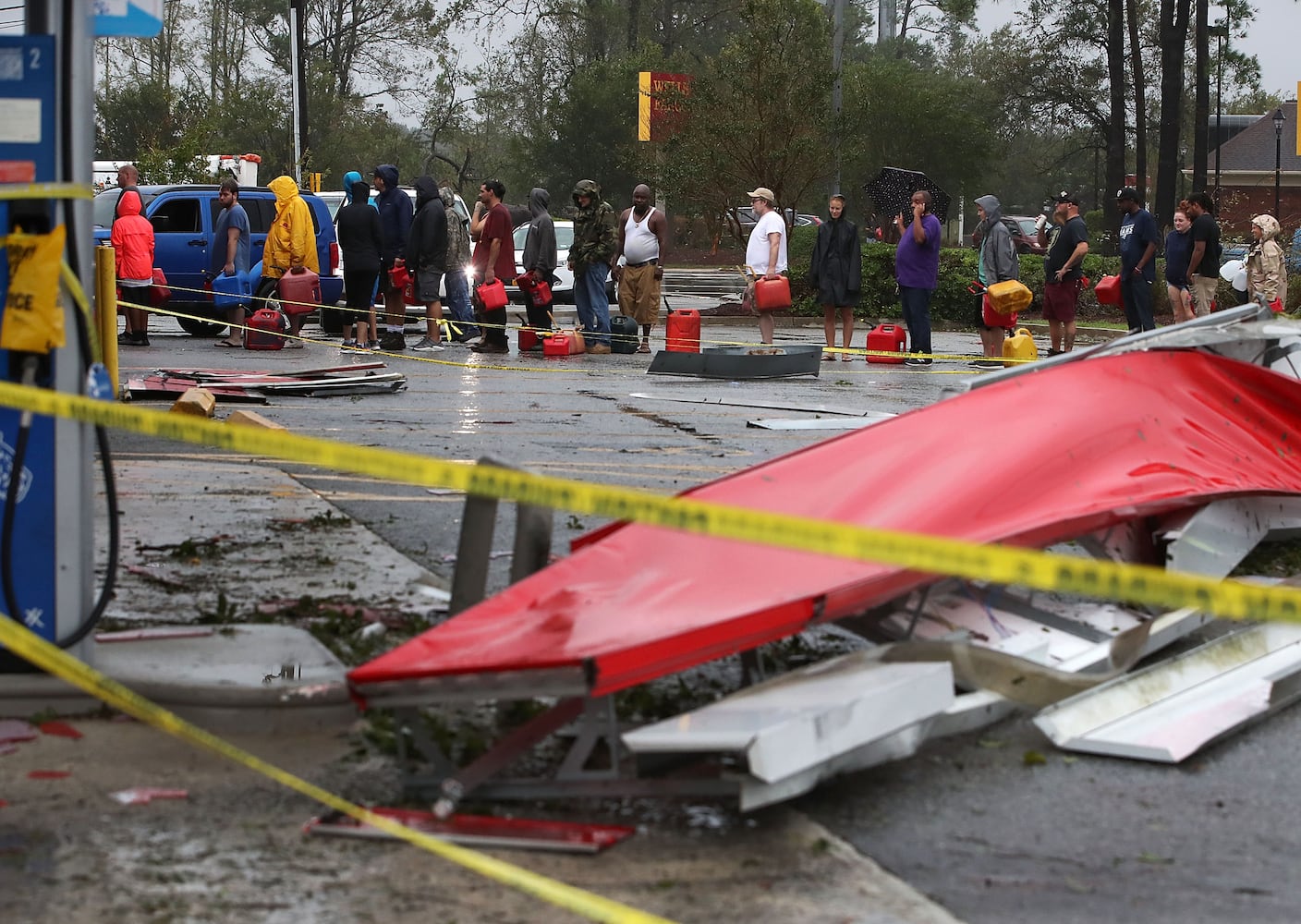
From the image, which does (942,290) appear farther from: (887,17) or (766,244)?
(887,17)

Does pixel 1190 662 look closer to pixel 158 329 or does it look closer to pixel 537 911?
pixel 537 911

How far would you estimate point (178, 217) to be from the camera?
71.7 ft

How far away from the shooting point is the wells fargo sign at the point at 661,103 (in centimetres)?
3272

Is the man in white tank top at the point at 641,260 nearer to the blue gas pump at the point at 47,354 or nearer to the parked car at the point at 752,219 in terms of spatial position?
the parked car at the point at 752,219

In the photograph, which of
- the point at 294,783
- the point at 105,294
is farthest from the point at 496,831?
the point at 105,294

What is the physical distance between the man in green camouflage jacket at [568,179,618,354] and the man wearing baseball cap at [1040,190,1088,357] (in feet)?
15.9

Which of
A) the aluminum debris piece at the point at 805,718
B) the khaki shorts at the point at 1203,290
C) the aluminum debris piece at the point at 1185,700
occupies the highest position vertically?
the khaki shorts at the point at 1203,290

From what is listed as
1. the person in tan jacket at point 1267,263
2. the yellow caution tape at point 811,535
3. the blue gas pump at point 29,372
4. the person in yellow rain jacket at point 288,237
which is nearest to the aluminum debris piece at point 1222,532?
the yellow caution tape at point 811,535

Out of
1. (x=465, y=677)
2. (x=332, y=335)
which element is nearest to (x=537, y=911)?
(x=465, y=677)

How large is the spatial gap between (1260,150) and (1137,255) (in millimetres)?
56594

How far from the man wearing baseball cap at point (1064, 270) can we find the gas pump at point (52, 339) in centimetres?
1352

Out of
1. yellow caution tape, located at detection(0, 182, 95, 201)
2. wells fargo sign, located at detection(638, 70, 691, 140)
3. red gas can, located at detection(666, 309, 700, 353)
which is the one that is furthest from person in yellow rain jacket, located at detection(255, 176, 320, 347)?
yellow caution tape, located at detection(0, 182, 95, 201)

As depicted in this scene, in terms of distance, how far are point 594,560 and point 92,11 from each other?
84.9 inches

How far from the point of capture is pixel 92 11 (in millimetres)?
4887
